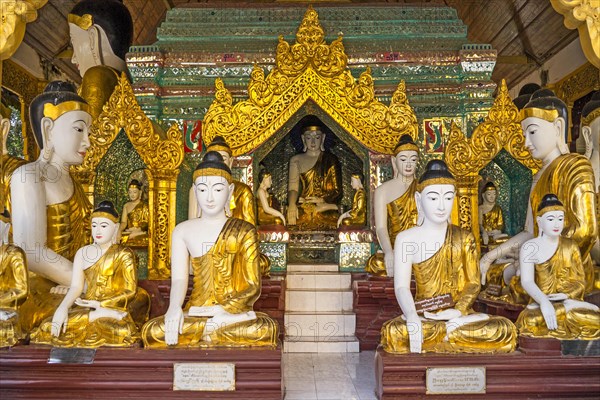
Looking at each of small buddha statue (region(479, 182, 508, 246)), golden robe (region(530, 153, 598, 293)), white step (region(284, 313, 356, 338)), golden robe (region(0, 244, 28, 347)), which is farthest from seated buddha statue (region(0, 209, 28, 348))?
small buddha statue (region(479, 182, 508, 246))

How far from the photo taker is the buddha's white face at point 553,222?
4.04 metres

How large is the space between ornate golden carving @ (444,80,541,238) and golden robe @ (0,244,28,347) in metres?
3.76

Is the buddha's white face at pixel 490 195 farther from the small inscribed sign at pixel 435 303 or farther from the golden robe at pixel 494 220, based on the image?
the small inscribed sign at pixel 435 303

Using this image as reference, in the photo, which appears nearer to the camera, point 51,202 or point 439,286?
point 439,286

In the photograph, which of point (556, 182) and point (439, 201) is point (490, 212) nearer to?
point (556, 182)

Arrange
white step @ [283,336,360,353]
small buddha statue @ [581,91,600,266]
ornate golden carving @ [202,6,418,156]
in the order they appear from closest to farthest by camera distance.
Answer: small buddha statue @ [581,91,600,266] < white step @ [283,336,360,353] < ornate golden carving @ [202,6,418,156]

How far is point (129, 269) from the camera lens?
405 centimetres

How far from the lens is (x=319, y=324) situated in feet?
18.4

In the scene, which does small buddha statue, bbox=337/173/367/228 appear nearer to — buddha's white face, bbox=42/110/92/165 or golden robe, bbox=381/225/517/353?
golden robe, bbox=381/225/517/353

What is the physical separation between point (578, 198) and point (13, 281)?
3674mm

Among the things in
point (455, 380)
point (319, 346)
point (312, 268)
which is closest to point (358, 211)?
point (312, 268)

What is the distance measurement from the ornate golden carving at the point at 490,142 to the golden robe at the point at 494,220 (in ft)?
3.26

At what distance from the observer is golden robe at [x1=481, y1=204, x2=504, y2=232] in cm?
700

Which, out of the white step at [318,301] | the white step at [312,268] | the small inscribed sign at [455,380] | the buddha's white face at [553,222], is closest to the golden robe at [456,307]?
the small inscribed sign at [455,380]
